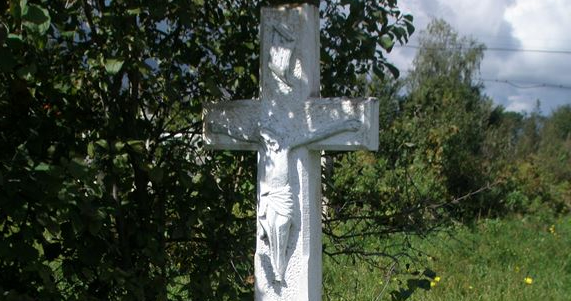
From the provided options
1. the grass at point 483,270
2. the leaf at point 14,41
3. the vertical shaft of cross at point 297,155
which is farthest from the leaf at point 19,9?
the grass at point 483,270

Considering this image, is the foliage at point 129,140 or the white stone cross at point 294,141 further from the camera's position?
the white stone cross at point 294,141

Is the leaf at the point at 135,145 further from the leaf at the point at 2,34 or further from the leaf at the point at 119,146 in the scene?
the leaf at the point at 2,34

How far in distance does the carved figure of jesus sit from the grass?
148 cm

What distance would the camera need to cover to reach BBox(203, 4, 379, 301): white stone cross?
9.03 ft

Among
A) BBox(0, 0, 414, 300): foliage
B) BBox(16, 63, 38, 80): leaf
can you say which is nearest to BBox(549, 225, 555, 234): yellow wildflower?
BBox(0, 0, 414, 300): foliage

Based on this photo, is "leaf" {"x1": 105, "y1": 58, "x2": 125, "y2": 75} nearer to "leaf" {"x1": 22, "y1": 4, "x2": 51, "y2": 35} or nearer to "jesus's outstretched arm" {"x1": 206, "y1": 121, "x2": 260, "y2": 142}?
"leaf" {"x1": 22, "y1": 4, "x2": 51, "y2": 35}

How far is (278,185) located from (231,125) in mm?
345

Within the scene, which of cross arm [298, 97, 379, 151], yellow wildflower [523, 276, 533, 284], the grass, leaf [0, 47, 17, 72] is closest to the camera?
leaf [0, 47, 17, 72]

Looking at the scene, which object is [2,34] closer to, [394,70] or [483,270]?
[394,70]

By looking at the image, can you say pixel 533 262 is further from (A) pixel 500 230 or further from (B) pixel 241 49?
(B) pixel 241 49

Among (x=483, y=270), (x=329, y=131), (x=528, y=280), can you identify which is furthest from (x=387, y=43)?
(x=483, y=270)

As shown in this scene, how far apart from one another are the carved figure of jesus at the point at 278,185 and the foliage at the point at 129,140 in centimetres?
26

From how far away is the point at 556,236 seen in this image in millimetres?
8391

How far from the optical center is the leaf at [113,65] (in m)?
2.48
